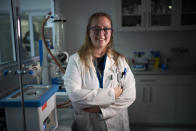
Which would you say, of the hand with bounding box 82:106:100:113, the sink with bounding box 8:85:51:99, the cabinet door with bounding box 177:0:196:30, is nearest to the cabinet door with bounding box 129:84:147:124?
the cabinet door with bounding box 177:0:196:30

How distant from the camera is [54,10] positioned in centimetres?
312

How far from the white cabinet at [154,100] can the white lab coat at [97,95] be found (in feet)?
4.68

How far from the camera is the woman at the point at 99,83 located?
1.13 metres

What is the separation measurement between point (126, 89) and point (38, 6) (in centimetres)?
344

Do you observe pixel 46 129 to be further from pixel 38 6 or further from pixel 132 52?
pixel 38 6

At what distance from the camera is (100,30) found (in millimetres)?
1187

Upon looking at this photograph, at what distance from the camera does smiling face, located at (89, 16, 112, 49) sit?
1190 mm

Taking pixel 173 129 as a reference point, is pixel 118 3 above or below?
above

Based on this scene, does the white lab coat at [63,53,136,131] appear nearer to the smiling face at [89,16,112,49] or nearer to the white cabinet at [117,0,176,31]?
the smiling face at [89,16,112,49]

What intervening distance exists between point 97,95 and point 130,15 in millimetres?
2099

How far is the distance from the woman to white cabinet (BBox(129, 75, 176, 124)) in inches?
56.2

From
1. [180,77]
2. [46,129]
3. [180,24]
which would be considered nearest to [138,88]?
[180,77]

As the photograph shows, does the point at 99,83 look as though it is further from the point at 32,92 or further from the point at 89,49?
the point at 32,92

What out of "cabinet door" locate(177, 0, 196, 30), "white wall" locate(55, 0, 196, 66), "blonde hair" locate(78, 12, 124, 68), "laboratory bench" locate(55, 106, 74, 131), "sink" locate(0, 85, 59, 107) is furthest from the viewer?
"white wall" locate(55, 0, 196, 66)
